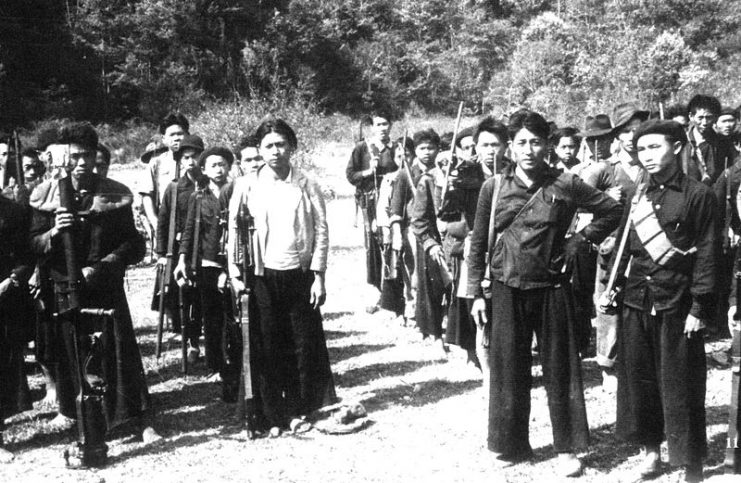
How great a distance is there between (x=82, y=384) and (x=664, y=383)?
373cm

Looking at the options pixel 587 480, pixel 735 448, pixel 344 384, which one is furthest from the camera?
pixel 344 384

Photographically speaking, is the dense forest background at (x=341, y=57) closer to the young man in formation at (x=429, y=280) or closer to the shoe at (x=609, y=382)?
the young man in formation at (x=429, y=280)

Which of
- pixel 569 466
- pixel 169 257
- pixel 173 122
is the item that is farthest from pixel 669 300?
pixel 173 122

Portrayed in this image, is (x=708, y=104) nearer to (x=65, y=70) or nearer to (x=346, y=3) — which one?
(x=65, y=70)

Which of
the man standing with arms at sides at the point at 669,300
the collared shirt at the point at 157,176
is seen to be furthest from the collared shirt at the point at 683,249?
the collared shirt at the point at 157,176

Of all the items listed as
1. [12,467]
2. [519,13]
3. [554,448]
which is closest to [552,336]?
[554,448]

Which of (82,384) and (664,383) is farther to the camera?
(82,384)

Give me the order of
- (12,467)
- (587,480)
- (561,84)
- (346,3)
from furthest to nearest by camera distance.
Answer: (346,3) < (561,84) < (12,467) < (587,480)

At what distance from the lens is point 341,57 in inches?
2165

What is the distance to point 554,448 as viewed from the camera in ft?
17.5

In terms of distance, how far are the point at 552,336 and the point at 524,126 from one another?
1295mm

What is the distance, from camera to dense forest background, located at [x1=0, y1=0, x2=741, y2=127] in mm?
37031

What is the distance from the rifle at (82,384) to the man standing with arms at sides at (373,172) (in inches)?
214

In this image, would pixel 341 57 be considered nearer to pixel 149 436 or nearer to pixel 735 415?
pixel 149 436
